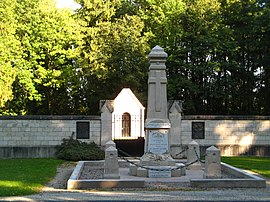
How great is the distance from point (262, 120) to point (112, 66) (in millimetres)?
14951

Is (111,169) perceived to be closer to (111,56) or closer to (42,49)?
(111,56)

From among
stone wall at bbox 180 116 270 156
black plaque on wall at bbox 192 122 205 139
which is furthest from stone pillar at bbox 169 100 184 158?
black plaque on wall at bbox 192 122 205 139

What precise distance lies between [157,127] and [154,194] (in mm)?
4467

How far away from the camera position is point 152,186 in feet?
44.0

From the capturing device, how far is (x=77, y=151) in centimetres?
2298

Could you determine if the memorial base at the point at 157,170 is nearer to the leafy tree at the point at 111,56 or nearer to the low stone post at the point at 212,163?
the low stone post at the point at 212,163

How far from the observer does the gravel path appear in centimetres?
1099

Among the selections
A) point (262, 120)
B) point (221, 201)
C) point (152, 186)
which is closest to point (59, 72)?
point (262, 120)

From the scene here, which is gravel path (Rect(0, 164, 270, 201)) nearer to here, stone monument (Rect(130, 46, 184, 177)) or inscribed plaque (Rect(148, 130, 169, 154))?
stone monument (Rect(130, 46, 184, 177))

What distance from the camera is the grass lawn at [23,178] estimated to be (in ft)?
40.1

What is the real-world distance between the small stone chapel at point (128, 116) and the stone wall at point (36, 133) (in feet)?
40.7

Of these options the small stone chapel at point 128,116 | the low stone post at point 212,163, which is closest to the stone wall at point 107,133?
the low stone post at point 212,163

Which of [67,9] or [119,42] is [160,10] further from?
[67,9]

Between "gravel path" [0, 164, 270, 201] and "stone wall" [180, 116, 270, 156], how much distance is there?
38.7 ft
